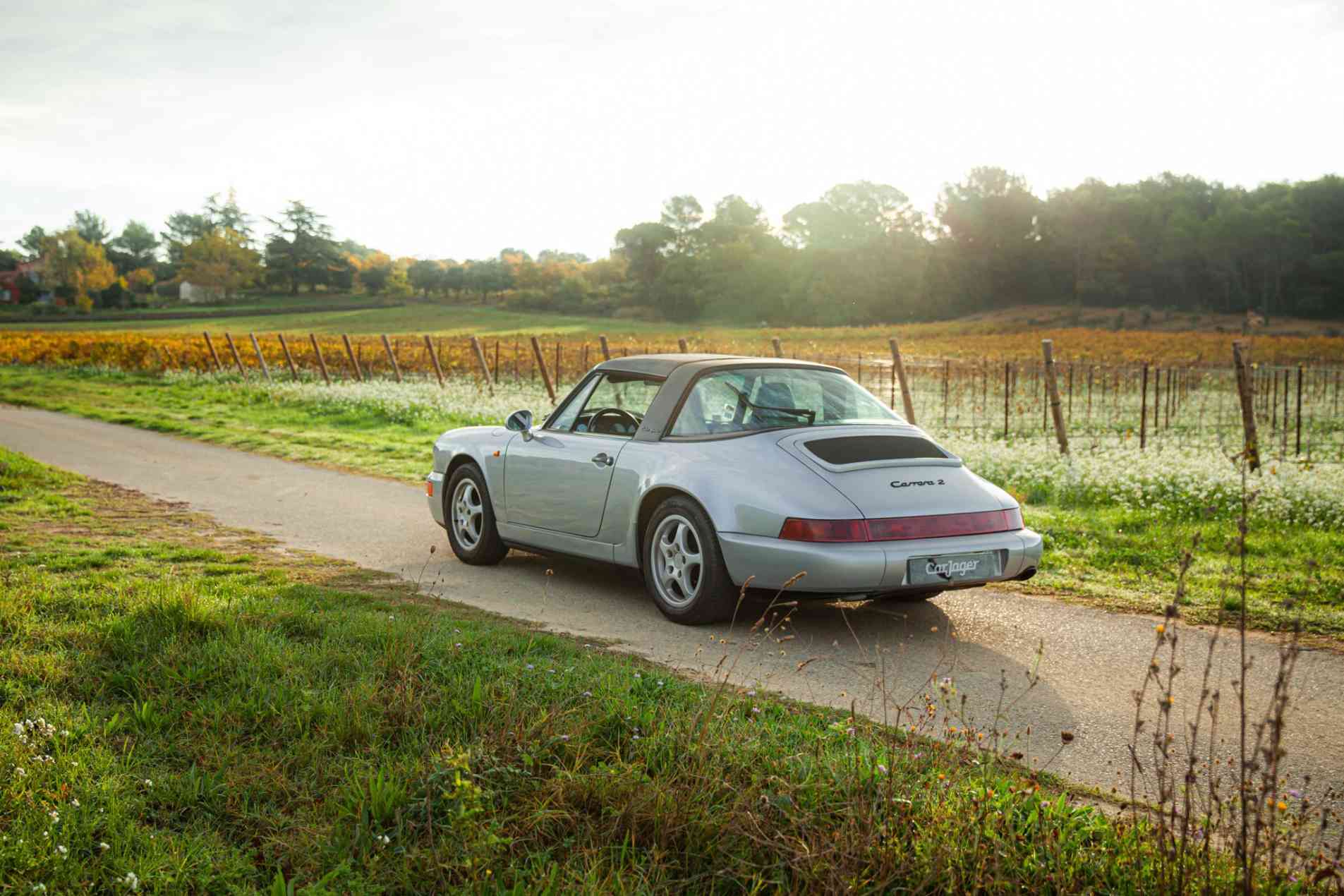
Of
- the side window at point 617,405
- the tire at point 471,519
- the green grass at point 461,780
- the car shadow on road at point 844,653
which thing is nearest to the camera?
the green grass at point 461,780

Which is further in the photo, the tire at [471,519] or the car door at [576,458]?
the tire at [471,519]

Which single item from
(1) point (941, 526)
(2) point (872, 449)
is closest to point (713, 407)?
(2) point (872, 449)

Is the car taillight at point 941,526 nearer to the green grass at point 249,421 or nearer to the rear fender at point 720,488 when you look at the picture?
the rear fender at point 720,488

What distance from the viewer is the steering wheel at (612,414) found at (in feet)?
24.2

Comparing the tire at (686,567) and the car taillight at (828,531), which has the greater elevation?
the car taillight at (828,531)

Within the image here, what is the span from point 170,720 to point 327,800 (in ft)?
3.74

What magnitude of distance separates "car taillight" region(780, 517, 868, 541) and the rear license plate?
312 mm

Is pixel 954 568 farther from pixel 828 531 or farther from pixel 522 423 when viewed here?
pixel 522 423

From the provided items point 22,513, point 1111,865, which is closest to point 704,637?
point 1111,865

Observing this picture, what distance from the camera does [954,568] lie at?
602 centimetres

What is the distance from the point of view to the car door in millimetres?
7168

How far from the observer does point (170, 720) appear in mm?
4379

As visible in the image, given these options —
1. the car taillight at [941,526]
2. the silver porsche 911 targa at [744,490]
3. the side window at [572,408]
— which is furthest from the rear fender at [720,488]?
the side window at [572,408]

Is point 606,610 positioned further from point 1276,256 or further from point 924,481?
point 1276,256
